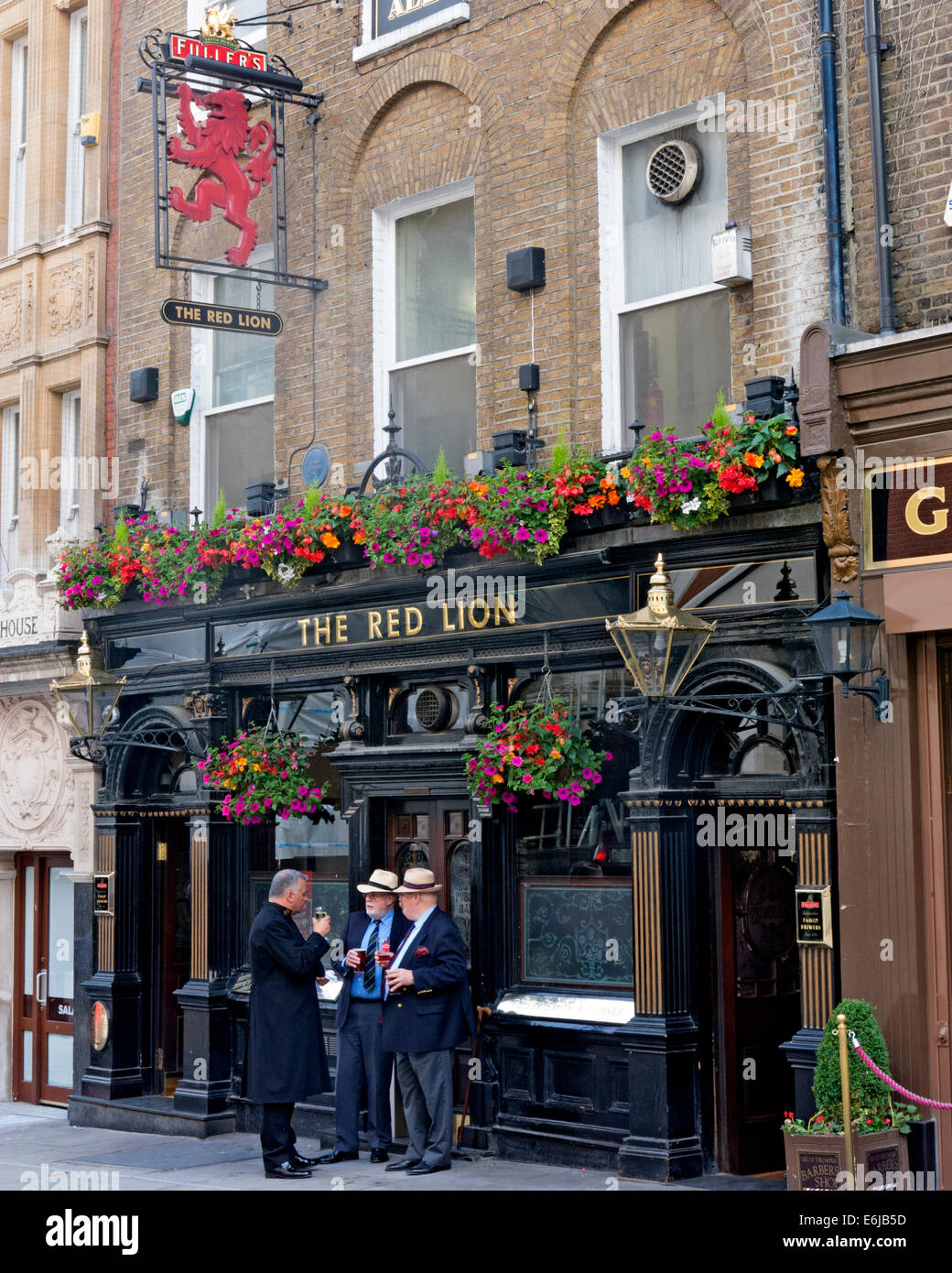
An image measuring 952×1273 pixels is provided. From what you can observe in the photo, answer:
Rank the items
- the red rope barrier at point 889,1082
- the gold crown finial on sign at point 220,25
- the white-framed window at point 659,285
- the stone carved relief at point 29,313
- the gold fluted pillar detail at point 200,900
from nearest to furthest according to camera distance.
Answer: the red rope barrier at point 889,1082 → the white-framed window at point 659,285 → the gold crown finial on sign at point 220,25 → the gold fluted pillar detail at point 200,900 → the stone carved relief at point 29,313

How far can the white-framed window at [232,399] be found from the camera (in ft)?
48.8

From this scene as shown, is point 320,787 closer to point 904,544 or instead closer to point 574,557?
point 574,557

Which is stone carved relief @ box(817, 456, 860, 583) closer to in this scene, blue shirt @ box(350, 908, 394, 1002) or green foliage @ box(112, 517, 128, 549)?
blue shirt @ box(350, 908, 394, 1002)

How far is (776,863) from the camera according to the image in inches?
440

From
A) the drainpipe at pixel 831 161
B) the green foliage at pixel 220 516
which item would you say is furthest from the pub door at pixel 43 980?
the drainpipe at pixel 831 161

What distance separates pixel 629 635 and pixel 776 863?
84.0 inches

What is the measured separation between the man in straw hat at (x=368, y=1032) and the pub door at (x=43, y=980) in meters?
5.58

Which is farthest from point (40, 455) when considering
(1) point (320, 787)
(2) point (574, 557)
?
(2) point (574, 557)

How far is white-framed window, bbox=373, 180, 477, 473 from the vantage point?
13109mm

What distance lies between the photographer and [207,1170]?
12039 mm

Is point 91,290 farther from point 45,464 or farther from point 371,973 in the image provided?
point 371,973

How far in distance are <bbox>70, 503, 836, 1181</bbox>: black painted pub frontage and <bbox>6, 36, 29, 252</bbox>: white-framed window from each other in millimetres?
5172

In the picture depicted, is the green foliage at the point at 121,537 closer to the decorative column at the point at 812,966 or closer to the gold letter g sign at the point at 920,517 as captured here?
the decorative column at the point at 812,966

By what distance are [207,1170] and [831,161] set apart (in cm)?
801
